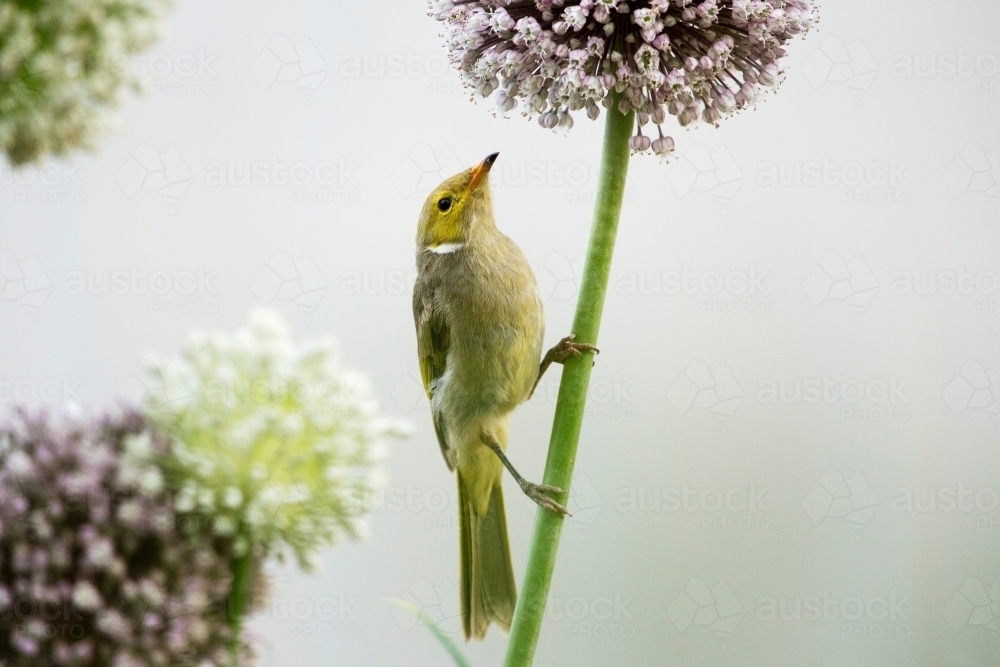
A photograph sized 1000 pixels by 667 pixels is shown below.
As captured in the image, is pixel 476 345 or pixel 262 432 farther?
pixel 476 345

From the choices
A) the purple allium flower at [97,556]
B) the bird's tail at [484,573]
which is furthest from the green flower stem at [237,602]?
the bird's tail at [484,573]

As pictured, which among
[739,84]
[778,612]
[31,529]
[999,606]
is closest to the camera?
[31,529]

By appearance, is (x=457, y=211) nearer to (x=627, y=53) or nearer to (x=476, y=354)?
(x=476, y=354)

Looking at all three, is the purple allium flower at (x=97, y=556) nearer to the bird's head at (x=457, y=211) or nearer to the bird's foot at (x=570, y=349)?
the bird's foot at (x=570, y=349)

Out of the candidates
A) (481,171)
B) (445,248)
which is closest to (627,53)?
(481,171)

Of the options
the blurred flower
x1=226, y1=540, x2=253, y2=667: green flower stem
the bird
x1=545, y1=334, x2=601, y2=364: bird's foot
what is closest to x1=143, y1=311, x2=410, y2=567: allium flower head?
x1=226, y1=540, x2=253, y2=667: green flower stem

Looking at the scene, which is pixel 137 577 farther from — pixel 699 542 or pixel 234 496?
pixel 699 542

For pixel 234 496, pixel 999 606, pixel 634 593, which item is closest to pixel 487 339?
pixel 634 593
